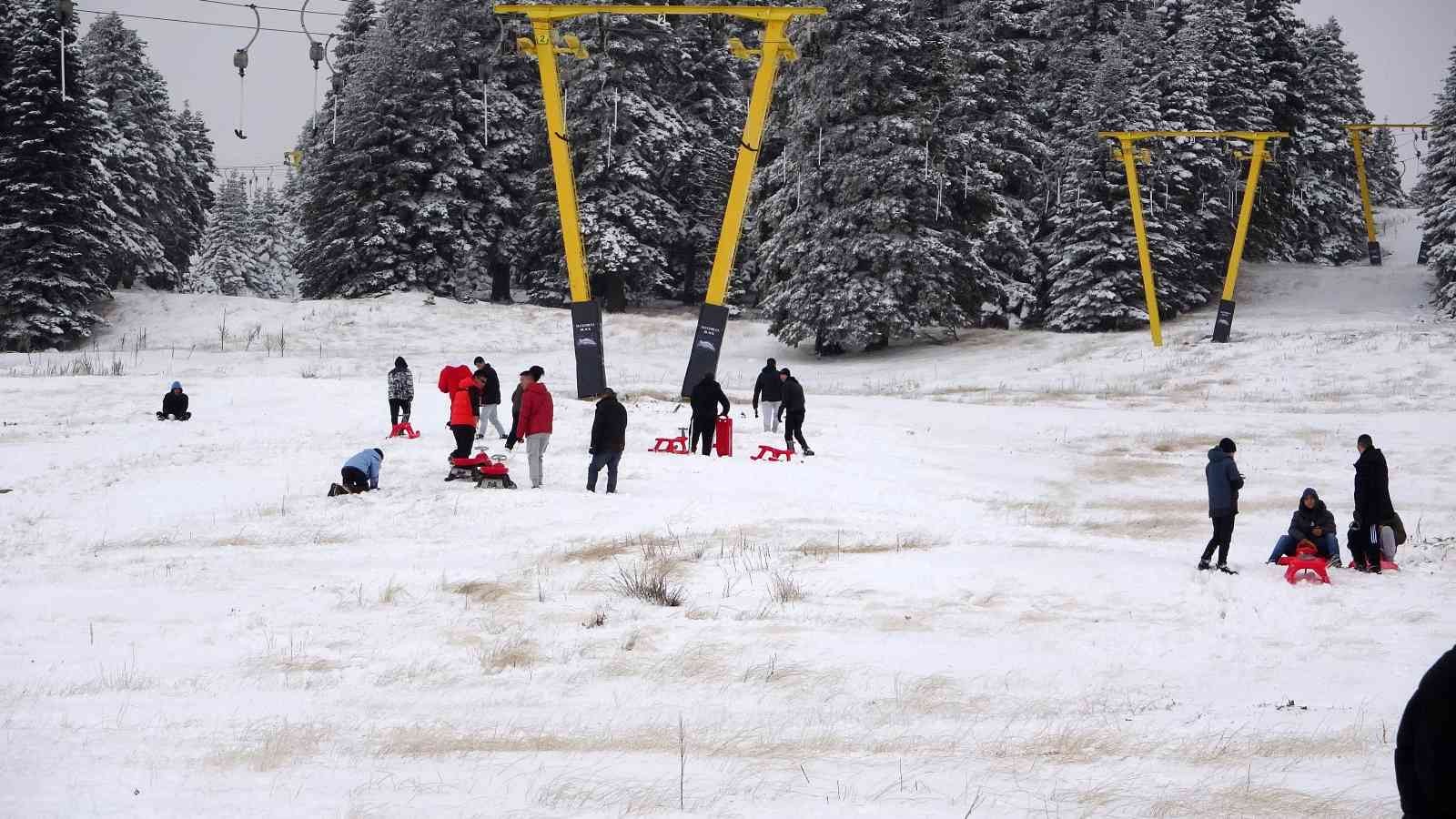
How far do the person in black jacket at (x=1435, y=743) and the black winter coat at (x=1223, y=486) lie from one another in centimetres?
965

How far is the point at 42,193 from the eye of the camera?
35438mm

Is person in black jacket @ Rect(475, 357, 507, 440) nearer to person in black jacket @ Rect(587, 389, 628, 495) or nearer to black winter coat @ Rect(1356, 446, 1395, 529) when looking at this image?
person in black jacket @ Rect(587, 389, 628, 495)

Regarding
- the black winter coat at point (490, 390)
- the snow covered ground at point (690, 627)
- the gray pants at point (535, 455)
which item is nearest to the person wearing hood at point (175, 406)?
the snow covered ground at point (690, 627)

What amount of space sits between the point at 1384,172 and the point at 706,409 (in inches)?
3452

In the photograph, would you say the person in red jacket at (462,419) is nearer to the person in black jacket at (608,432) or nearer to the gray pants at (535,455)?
the gray pants at (535,455)

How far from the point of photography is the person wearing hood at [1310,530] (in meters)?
12.9

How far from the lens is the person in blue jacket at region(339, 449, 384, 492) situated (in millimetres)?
15758

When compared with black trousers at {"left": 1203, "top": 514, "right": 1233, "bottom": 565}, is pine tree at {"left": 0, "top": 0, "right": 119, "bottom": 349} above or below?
above

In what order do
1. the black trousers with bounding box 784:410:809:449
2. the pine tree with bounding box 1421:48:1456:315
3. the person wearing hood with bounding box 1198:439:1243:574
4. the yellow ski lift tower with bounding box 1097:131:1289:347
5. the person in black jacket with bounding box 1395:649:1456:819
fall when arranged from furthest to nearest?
the pine tree with bounding box 1421:48:1456:315
the yellow ski lift tower with bounding box 1097:131:1289:347
the black trousers with bounding box 784:410:809:449
the person wearing hood with bounding box 1198:439:1243:574
the person in black jacket with bounding box 1395:649:1456:819

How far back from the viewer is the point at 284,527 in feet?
46.3

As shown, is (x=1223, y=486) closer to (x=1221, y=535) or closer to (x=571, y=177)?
(x=1221, y=535)

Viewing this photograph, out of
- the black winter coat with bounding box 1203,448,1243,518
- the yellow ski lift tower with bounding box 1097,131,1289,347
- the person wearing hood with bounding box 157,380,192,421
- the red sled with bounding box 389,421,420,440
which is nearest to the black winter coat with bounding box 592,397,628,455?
the red sled with bounding box 389,421,420,440

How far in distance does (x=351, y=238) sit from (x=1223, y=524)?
131 feet

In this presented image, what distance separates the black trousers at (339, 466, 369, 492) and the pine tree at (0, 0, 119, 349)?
2384 centimetres
